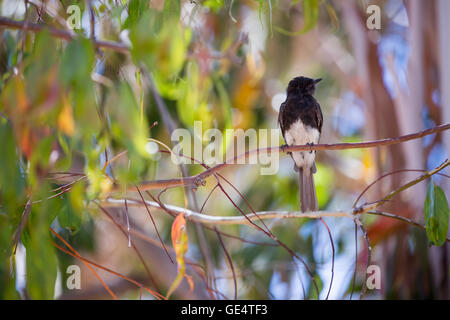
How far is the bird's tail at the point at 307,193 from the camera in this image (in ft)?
9.66

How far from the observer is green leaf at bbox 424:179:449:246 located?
5.95 feet

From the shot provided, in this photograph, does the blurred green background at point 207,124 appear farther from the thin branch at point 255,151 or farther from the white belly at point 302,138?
the white belly at point 302,138

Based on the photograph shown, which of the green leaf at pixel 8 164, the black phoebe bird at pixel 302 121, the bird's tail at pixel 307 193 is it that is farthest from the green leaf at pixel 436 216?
the green leaf at pixel 8 164

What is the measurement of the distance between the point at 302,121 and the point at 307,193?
1.55 ft

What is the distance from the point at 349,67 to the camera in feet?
18.7

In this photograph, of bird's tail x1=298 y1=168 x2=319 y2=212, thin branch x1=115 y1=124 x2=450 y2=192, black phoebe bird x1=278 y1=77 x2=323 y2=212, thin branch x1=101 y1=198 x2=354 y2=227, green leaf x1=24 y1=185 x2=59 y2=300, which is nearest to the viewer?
green leaf x1=24 y1=185 x2=59 y2=300

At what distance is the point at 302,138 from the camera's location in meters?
3.26

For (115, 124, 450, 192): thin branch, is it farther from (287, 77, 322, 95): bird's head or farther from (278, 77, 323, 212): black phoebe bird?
(287, 77, 322, 95): bird's head

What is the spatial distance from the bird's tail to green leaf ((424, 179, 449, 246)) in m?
1.05

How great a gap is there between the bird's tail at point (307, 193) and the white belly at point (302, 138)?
5 cm

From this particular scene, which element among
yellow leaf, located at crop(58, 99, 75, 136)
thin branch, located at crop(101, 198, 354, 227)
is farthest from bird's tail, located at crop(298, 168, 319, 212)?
yellow leaf, located at crop(58, 99, 75, 136)

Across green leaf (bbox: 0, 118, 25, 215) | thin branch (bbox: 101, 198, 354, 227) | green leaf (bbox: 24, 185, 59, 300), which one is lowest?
green leaf (bbox: 24, 185, 59, 300)
